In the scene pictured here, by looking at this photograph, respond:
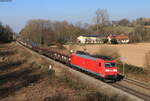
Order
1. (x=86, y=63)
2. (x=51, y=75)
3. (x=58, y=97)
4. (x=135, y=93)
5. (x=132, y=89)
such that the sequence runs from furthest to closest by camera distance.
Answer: (x=51, y=75)
(x=86, y=63)
(x=132, y=89)
(x=135, y=93)
(x=58, y=97)

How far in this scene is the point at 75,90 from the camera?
64.7 feet

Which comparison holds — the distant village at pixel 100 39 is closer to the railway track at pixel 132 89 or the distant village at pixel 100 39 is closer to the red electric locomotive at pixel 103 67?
the red electric locomotive at pixel 103 67

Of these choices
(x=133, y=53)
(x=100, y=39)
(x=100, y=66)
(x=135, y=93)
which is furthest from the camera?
(x=100, y=39)

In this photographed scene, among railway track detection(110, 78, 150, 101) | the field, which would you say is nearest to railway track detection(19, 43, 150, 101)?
railway track detection(110, 78, 150, 101)

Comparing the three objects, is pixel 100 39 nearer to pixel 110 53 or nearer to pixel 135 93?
pixel 110 53

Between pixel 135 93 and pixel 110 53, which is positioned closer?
pixel 135 93

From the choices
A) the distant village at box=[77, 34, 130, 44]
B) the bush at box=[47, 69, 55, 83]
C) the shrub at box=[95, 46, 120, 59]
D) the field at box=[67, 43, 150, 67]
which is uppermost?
the distant village at box=[77, 34, 130, 44]

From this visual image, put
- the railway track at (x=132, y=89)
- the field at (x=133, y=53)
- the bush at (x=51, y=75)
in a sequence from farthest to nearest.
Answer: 1. the field at (x=133, y=53)
2. the bush at (x=51, y=75)
3. the railway track at (x=132, y=89)

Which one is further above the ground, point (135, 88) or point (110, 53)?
point (110, 53)

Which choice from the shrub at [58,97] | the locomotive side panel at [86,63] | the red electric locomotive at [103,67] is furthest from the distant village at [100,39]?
the shrub at [58,97]

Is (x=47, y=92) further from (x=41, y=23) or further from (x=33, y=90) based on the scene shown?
(x=41, y=23)

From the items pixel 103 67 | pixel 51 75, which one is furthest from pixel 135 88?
pixel 51 75

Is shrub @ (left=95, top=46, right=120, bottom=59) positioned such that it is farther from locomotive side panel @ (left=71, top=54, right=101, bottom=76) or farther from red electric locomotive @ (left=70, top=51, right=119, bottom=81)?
red electric locomotive @ (left=70, top=51, right=119, bottom=81)

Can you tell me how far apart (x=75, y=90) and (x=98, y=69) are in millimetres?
4068
